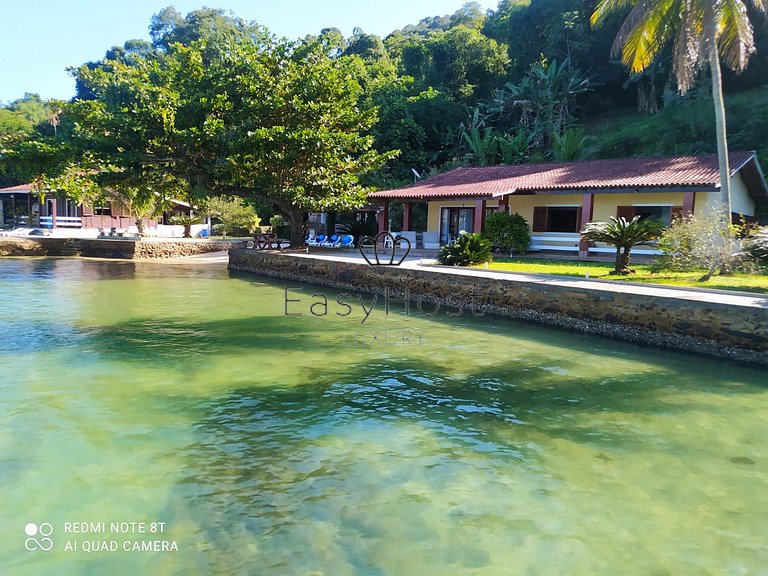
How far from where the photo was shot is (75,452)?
19.6 ft

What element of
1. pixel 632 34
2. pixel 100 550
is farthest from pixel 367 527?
pixel 632 34

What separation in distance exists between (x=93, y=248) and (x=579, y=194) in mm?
24686

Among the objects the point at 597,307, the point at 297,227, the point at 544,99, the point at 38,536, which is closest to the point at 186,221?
the point at 297,227

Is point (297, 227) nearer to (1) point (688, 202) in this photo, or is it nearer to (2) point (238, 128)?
(2) point (238, 128)

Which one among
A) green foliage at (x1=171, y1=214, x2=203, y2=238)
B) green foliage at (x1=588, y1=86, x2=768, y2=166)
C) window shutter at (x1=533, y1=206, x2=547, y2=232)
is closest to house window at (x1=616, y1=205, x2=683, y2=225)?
window shutter at (x1=533, y1=206, x2=547, y2=232)

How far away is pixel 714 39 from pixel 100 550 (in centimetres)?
1936

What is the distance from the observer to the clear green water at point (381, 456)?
443cm

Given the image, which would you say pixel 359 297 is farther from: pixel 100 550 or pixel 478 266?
pixel 100 550

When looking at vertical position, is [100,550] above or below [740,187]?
below

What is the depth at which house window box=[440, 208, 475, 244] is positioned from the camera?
92.1 feet

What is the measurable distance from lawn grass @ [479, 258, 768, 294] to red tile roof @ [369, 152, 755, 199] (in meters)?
3.31

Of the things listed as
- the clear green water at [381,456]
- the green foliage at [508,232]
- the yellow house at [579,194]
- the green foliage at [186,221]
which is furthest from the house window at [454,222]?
the green foliage at [186,221]

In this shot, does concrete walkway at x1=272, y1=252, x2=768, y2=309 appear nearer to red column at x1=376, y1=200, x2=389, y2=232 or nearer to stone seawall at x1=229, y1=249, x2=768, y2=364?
stone seawall at x1=229, y1=249, x2=768, y2=364

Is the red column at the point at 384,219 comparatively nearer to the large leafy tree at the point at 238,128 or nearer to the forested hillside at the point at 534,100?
the large leafy tree at the point at 238,128
